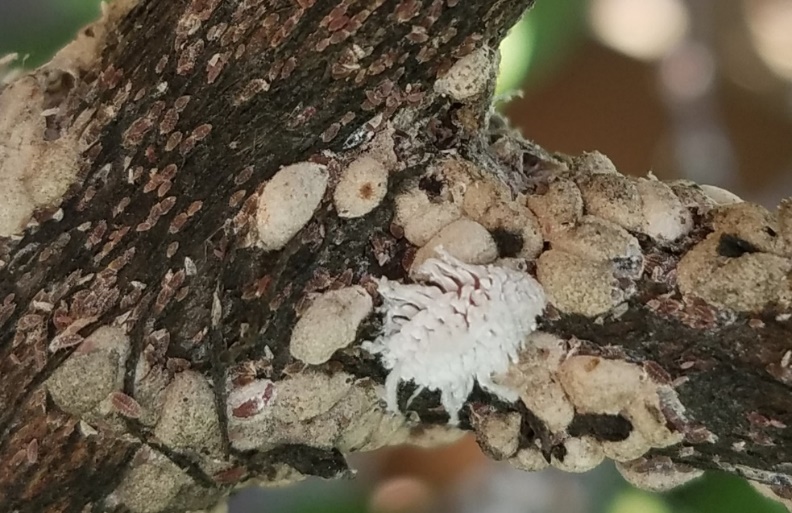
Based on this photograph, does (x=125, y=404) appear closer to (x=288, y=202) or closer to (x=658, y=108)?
(x=288, y=202)

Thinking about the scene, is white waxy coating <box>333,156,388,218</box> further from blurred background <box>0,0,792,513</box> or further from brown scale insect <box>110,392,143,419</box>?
blurred background <box>0,0,792,513</box>

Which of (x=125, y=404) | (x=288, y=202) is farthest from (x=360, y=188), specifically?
(x=125, y=404)

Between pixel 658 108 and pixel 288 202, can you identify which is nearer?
pixel 288 202

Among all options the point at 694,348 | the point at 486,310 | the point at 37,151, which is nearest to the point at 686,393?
the point at 694,348

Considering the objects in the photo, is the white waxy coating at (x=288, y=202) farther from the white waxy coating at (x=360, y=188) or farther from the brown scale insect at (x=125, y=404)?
the brown scale insect at (x=125, y=404)

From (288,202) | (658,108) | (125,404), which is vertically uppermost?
(288,202)

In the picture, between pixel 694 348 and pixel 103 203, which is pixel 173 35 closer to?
pixel 103 203

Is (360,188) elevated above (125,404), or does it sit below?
above

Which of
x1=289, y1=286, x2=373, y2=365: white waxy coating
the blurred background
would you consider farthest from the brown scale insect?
the blurred background
